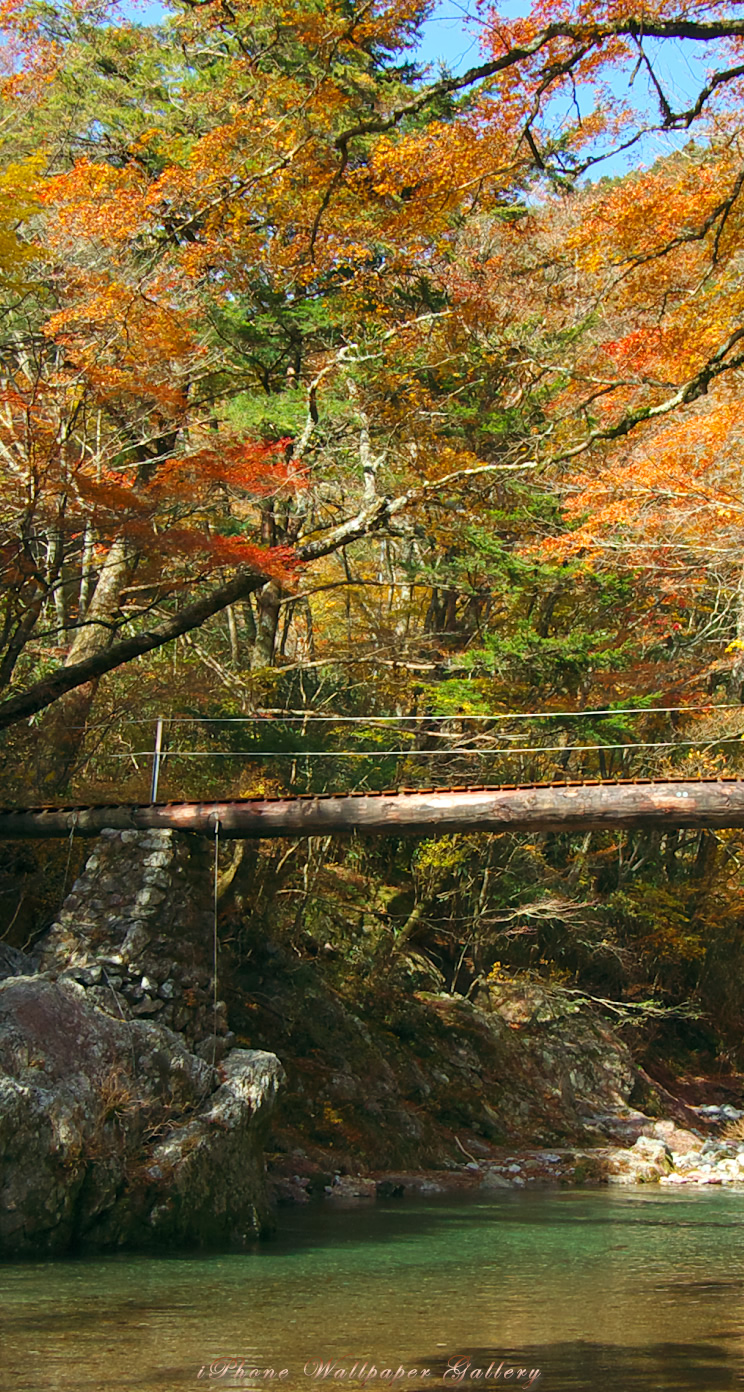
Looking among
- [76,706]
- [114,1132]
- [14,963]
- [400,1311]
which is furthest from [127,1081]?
[76,706]

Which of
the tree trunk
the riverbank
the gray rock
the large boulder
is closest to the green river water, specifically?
the large boulder

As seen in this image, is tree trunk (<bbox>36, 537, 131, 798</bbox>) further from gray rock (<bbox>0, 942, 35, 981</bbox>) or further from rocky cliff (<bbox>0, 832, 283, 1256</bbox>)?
gray rock (<bbox>0, 942, 35, 981</bbox>)

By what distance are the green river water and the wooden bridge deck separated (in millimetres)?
2926

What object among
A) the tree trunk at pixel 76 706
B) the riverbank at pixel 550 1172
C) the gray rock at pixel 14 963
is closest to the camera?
the gray rock at pixel 14 963

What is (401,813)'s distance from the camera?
30.4 feet

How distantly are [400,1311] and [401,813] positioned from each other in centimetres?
437

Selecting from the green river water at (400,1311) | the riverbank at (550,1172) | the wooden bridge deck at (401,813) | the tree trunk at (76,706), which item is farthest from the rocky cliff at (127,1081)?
the tree trunk at (76,706)

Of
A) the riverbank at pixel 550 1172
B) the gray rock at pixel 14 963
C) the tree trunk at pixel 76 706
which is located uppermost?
the tree trunk at pixel 76 706

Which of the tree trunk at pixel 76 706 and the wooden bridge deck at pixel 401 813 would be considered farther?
the tree trunk at pixel 76 706

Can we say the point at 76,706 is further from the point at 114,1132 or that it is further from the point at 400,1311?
the point at 400,1311

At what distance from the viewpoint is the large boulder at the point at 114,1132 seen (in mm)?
6605

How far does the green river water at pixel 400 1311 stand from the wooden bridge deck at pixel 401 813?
2.93 m

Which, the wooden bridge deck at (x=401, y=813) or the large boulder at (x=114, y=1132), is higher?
the wooden bridge deck at (x=401, y=813)

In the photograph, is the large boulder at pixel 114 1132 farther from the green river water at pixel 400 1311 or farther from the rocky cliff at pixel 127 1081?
the green river water at pixel 400 1311
